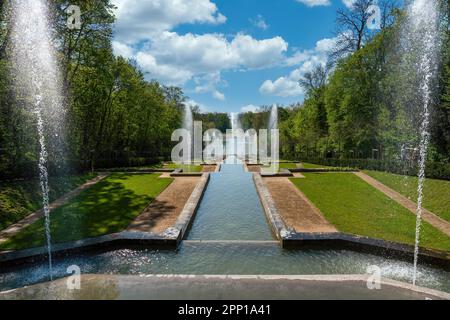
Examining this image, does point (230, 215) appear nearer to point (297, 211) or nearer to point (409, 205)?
point (297, 211)

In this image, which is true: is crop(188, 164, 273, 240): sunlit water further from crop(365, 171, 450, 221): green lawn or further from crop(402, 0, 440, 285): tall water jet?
crop(402, 0, 440, 285): tall water jet

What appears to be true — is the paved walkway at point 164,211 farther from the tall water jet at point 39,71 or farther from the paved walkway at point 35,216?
the tall water jet at point 39,71

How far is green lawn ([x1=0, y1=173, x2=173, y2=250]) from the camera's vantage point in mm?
10055

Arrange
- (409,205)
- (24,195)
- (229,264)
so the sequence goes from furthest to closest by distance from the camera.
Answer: (24,195), (409,205), (229,264)

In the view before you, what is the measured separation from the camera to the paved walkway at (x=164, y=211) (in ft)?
36.1

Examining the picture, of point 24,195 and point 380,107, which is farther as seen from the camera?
point 380,107

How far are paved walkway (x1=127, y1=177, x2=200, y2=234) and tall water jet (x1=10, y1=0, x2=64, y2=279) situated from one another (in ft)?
15.1

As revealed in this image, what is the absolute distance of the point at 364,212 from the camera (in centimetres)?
1287

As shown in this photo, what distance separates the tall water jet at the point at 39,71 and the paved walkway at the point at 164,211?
A: 15.1ft

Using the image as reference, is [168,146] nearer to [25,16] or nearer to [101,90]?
[101,90]

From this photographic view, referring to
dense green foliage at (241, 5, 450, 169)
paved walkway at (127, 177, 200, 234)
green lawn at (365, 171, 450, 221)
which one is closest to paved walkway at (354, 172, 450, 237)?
green lawn at (365, 171, 450, 221)

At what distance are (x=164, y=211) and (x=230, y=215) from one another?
2895mm

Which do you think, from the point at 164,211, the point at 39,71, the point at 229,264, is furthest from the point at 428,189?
the point at 39,71

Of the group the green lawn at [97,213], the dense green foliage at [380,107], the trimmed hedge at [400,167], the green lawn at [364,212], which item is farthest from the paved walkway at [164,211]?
the dense green foliage at [380,107]
